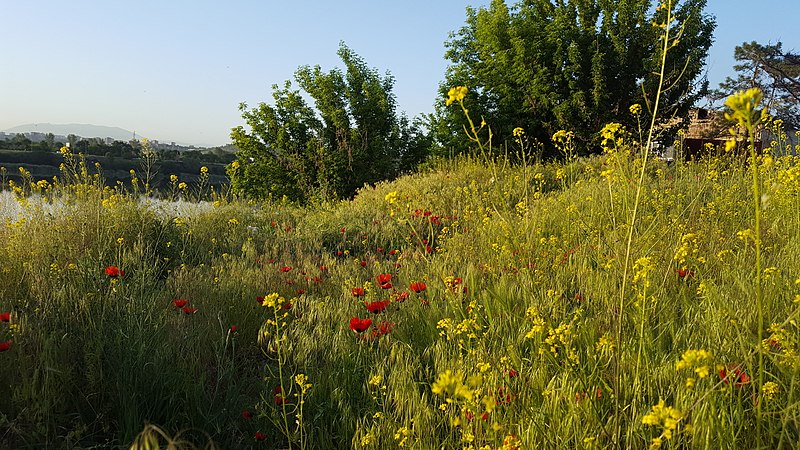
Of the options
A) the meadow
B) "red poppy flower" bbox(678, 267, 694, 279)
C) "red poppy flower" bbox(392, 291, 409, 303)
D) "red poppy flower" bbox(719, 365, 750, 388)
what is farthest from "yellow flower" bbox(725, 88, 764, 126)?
"red poppy flower" bbox(392, 291, 409, 303)

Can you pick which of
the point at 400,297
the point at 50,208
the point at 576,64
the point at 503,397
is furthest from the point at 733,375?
the point at 576,64

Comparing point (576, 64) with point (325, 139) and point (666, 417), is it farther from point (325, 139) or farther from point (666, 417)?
point (666, 417)

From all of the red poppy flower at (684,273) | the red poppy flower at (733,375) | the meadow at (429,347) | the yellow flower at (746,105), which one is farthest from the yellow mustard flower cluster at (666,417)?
the red poppy flower at (684,273)

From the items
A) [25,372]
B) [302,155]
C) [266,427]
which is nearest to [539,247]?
[266,427]

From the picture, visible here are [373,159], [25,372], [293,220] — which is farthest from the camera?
[373,159]

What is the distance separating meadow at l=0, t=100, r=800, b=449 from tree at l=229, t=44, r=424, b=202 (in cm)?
1496

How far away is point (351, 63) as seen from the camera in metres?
20.4

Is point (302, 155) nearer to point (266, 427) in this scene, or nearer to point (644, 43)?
point (644, 43)

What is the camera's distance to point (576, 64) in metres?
14.9

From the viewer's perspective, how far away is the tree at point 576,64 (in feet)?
49.0

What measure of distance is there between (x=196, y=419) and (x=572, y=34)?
16.0 m

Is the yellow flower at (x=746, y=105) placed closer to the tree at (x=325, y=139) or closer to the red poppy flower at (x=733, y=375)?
the red poppy flower at (x=733, y=375)

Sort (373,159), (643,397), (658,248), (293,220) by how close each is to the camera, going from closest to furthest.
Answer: (643,397), (658,248), (293,220), (373,159)

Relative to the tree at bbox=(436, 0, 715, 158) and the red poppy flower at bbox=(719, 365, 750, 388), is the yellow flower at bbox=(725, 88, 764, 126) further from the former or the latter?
the tree at bbox=(436, 0, 715, 158)
